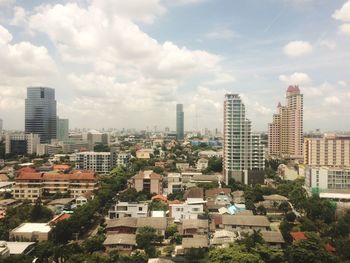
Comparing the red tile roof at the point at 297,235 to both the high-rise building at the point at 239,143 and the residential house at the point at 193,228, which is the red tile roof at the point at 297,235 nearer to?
the residential house at the point at 193,228

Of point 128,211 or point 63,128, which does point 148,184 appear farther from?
point 63,128

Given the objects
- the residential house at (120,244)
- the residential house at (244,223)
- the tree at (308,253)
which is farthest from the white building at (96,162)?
the tree at (308,253)

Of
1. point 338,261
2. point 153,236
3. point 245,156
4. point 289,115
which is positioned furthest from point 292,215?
point 289,115

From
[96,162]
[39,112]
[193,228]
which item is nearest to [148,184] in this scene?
[193,228]

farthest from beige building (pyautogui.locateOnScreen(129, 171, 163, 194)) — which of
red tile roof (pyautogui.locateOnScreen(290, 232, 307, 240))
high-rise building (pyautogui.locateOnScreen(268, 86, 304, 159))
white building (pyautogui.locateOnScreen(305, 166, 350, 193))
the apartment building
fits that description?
high-rise building (pyautogui.locateOnScreen(268, 86, 304, 159))

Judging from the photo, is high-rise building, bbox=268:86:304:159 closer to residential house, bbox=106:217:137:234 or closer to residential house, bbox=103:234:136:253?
residential house, bbox=106:217:137:234

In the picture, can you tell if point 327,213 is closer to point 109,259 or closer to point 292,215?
point 292,215
